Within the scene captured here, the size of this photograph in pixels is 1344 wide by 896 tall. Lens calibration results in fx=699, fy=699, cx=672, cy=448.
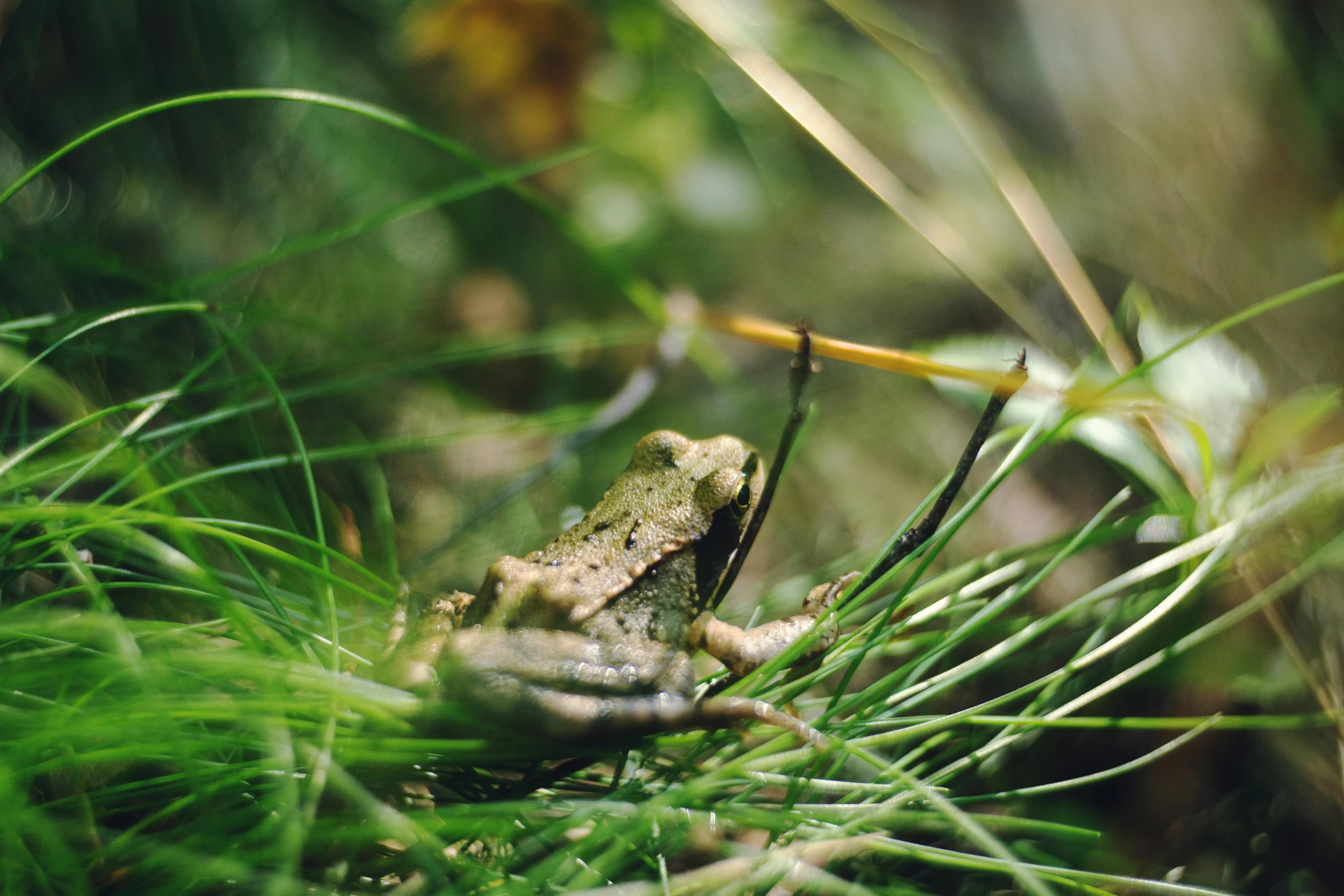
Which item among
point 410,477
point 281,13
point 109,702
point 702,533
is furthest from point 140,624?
point 281,13

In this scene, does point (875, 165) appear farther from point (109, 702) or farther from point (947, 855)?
point (109, 702)

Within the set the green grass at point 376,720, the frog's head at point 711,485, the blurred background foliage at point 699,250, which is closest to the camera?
the green grass at point 376,720

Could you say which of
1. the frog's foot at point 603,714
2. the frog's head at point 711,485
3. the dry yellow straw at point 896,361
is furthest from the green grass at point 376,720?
the frog's head at point 711,485

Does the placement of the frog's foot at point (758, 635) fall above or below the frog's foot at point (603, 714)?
above

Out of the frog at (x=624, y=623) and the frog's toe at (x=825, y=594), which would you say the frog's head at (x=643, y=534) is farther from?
the frog's toe at (x=825, y=594)

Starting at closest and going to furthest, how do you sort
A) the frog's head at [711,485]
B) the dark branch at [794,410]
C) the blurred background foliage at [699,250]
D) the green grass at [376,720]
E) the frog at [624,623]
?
the green grass at [376,720]
the frog at [624,623]
the dark branch at [794,410]
the frog's head at [711,485]
the blurred background foliage at [699,250]

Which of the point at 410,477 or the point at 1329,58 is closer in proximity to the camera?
the point at 410,477

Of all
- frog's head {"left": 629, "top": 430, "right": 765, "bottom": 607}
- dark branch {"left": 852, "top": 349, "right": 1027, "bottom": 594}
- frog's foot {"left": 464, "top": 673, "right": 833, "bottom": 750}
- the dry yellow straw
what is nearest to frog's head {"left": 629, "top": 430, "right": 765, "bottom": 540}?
frog's head {"left": 629, "top": 430, "right": 765, "bottom": 607}
